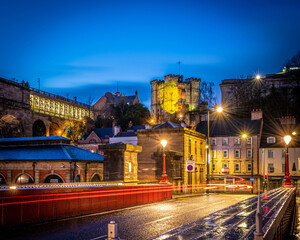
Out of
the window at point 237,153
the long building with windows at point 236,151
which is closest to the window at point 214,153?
the long building with windows at point 236,151

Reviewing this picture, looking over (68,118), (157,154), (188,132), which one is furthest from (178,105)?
(157,154)

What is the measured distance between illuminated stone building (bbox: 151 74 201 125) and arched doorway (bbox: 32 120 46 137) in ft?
→ 156

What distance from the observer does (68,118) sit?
117m

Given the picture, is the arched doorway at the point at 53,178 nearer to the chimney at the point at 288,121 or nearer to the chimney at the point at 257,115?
the chimney at the point at 257,115

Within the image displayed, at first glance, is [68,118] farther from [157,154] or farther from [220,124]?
[157,154]

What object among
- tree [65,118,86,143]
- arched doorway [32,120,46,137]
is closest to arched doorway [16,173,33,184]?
arched doorway [32,120,46,137]

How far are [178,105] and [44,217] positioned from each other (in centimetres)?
12461

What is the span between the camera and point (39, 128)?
103 meters

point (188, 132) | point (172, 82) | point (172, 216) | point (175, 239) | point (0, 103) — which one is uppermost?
point (172, 82)

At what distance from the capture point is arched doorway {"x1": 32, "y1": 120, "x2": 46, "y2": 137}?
10053cm

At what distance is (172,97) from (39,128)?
56.2 meters

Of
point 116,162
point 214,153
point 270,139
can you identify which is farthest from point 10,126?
point 116,162

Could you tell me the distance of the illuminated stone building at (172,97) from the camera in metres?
138

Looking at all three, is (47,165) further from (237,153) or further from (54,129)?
(54,129)
